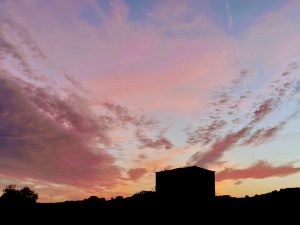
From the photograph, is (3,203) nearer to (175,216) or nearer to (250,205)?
(175,216)

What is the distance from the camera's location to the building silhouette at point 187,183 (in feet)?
94.5

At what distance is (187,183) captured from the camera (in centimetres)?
2895

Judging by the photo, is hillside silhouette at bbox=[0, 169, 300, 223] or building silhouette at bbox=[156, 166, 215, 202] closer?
hillside silhouette at bbox=[0, 169, 300, 223]

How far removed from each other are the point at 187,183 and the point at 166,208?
27.3 feet

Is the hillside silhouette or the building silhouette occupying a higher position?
the building silhouette

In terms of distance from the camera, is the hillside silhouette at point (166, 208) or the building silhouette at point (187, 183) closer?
the hillside silhouette at point (166, 208)

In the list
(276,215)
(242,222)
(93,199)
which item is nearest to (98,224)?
(93,199)

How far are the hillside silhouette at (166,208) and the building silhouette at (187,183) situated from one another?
19.9 feet

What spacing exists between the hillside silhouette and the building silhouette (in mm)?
6052

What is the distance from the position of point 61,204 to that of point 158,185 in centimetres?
839

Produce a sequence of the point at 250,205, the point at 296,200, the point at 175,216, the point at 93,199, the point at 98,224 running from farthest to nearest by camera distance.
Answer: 1. the point at 93,199
2. the point at 98,224
3. the point at 175,216
4. the point at 250,205
5. the point at 296,200

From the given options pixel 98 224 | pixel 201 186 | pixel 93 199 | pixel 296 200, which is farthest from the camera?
pixel 201 186

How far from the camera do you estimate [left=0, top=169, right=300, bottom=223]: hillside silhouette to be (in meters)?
17.7

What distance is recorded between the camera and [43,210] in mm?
24438
